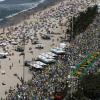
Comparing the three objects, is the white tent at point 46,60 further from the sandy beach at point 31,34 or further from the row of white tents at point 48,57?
the sandy beach at point 31,34

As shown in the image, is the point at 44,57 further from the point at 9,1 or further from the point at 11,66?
the point at 9,1

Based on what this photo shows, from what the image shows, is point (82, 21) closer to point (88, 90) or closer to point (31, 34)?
point (31, 34)

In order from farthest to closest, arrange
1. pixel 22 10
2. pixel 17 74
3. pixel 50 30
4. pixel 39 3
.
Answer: pixel 39 3, pixel 22 10, pixel 50 30, pixel 17 74

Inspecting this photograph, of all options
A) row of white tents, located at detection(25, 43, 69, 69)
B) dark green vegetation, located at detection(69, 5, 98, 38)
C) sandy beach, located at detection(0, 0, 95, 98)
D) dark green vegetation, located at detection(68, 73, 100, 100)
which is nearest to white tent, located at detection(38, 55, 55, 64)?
row of white tents, located at detection(25, 43, 69, 69)

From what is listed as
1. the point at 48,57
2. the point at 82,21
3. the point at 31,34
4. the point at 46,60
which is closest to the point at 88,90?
the point at 46,60

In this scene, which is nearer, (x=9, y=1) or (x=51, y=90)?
(x=51, y=90)

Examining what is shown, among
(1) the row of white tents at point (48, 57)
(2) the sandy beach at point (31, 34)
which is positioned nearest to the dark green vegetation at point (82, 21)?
(2) the sandy beach at point (31, 34)

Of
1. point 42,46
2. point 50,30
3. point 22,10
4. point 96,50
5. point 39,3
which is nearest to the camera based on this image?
point 96,50

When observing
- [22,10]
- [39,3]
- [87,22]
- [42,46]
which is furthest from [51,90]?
[39,3]
